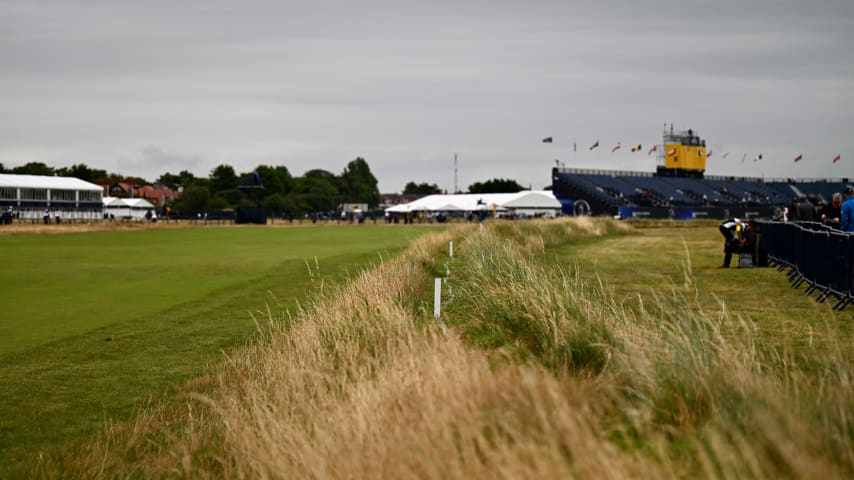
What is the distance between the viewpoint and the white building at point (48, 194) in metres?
99.4

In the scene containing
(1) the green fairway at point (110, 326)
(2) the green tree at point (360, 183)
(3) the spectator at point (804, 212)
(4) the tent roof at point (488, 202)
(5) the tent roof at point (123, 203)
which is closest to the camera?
(1) the green fairway at point (110, 326)

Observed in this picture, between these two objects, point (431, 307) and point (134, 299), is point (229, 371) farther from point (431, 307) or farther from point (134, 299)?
point (134, 299)

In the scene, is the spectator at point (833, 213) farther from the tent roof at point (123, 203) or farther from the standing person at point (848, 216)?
the tent roof at point (123, 203)

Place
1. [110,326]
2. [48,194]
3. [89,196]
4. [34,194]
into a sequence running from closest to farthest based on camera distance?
[110,326] < [34,194] < [48,194] < [89,196]

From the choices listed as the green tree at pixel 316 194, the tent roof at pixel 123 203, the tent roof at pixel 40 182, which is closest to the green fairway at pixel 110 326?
the tent roof at pixel 40 182

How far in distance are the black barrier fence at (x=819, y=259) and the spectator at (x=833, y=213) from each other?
39cm

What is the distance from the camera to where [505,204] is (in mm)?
93250

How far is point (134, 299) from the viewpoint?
19766mm

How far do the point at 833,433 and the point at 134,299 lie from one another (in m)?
17.2

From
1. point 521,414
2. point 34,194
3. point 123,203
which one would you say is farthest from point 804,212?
point 123,203

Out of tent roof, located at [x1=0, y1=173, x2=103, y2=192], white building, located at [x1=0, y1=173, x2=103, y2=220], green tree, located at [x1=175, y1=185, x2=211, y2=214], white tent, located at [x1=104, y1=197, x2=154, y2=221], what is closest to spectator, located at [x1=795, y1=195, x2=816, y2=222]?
white building, located at [x1=0, y1=173, x2=103, y2=220]

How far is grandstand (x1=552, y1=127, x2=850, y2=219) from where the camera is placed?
94.7 metres

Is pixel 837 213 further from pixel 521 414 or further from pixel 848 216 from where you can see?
pixel 521 414

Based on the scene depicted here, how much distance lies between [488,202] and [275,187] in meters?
71.9
